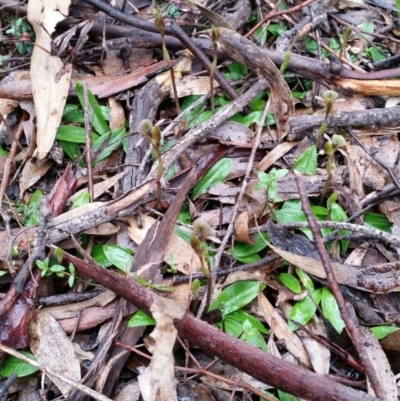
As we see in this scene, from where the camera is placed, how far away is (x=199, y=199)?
1927 mm

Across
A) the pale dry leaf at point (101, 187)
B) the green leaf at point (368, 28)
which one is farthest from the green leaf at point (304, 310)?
the green leaf at point (368, 28)

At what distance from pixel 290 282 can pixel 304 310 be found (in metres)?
0.10

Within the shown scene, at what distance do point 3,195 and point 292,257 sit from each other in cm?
113

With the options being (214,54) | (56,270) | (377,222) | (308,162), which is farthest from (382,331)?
(214,54)

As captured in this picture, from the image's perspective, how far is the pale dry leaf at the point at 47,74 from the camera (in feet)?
6.68

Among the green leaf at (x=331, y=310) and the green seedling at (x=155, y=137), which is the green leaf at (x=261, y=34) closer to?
the green seedling at (x=155, y=137)

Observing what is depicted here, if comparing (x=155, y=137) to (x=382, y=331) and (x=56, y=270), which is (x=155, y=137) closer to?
(x=56, y=270)

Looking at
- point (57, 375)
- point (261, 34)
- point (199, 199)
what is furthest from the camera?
point (261, 34)

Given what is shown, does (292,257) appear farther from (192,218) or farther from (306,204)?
(192,218)

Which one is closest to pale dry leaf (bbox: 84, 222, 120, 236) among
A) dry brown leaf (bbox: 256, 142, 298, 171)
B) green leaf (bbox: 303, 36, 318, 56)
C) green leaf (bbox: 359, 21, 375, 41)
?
dry brown leaf (bbox: 256, 142, 298, 171)

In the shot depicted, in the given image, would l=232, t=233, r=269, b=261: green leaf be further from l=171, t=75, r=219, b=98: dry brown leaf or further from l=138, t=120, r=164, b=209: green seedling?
l=171, t=75, r=219, b=98: dry brown leaf

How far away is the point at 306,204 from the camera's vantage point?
1579 mm

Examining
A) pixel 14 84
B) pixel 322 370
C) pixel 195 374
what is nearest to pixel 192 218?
pixel 195 374

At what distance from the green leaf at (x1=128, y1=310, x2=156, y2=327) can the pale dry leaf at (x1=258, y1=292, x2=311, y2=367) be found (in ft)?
1.26
